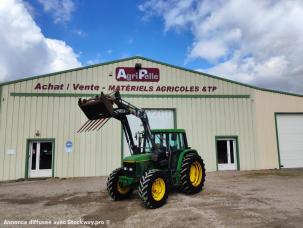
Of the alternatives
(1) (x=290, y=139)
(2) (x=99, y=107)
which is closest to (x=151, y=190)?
(2) (x=99, y=107)

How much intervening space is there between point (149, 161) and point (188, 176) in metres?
1.48

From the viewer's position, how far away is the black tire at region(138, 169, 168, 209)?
6.94m

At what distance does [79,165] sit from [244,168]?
34.9ft

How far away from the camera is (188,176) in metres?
8.60

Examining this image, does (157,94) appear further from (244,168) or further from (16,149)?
(16,149)

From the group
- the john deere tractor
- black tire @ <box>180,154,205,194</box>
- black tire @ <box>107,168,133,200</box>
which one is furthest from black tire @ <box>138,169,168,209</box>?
black tire @ <box>107,168,133,200</box>

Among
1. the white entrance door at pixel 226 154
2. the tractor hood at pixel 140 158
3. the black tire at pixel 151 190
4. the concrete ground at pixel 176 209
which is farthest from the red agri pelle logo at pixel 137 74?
the black tire at pixel 151 190

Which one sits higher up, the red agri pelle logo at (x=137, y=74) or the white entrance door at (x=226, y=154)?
the red agri pelle logo at (x=137, y=74)

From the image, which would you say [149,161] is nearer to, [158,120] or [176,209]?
[176,209]

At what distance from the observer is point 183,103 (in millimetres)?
17062

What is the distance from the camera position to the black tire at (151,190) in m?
6.94

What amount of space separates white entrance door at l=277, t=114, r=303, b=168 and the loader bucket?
14.5 m

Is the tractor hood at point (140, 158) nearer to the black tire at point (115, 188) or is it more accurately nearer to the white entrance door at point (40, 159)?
the black tire at point (115, 188)

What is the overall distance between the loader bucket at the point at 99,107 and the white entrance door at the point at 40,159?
29.9 ft
